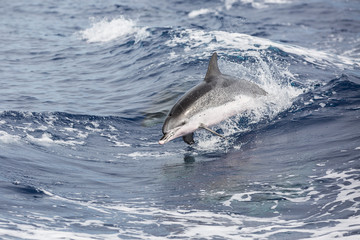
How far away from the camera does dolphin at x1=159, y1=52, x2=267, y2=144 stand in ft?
34.0

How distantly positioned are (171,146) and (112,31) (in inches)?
758

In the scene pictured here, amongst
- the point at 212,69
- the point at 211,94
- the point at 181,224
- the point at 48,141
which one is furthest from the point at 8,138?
the point at 181,224

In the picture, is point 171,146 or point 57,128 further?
point 57,128

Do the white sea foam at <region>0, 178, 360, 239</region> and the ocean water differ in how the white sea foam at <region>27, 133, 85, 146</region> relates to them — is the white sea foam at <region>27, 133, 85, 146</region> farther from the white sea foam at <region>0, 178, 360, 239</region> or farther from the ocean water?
the white sea foam at <region>0, 178, 360, 239</region>

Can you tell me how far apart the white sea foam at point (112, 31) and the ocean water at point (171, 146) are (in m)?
1.97

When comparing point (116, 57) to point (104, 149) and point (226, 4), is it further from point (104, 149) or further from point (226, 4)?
point (226, 4)

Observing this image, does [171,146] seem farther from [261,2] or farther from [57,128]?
[261,2]

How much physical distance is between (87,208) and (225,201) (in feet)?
6.74

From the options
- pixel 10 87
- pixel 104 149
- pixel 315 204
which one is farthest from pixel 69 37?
pixel 315 204

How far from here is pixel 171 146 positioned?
12.0 meters

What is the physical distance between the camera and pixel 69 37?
30.0 m

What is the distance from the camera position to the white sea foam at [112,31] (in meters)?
28.3

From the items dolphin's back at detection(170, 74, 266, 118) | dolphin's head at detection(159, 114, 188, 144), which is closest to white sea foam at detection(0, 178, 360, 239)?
dolphin's head at detection(159, 114, 188, 144)

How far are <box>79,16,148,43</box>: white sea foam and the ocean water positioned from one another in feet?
6.46
